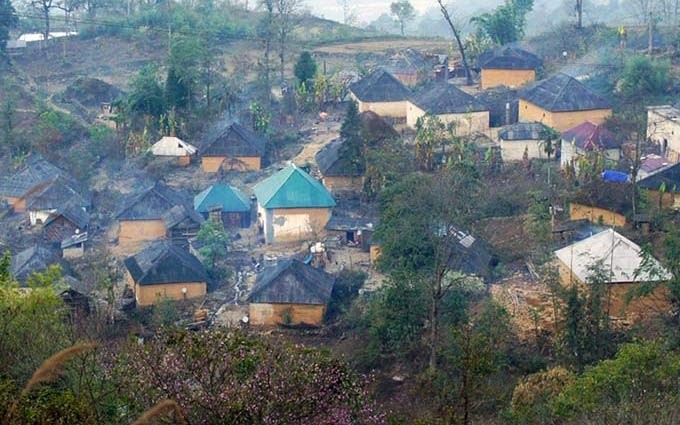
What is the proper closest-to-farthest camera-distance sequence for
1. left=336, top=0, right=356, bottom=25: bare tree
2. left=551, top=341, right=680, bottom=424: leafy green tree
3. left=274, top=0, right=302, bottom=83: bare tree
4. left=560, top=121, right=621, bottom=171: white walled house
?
left=551, top=341, right=680, bottom=424: leafy green tree, left=560, top=121, right=621, bottom=171: white walled house, left=274, top=0, right=302, bottom=83: bare tree, left=336, top=0, right=356, bottom=25: bare tree

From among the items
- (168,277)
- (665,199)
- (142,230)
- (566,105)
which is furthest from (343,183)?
(665,199)

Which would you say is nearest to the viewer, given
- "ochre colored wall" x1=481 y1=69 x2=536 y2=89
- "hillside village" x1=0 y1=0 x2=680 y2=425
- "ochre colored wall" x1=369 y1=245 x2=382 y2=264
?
"hillside village" x1=0 y1=0 x2=680 y2=425

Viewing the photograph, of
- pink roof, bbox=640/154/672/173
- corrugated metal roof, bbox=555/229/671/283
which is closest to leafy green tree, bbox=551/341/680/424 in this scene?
corrugated metal roof, bbox=555/229/671/283

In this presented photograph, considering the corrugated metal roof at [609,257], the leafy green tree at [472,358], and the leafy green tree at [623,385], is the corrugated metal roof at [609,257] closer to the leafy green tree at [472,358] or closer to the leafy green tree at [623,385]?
the leafy green tree at [472,358]

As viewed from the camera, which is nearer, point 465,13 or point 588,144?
point 588,144

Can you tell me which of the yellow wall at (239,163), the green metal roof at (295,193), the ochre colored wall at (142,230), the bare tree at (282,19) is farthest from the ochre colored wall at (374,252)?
the bare tree at (282,19)

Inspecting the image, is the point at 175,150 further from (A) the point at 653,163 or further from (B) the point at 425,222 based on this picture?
(A) the point at 653,163

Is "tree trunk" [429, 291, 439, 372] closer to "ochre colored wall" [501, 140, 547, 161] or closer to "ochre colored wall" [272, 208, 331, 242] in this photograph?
"ochre colored wall" [272, 208, 331, 242]

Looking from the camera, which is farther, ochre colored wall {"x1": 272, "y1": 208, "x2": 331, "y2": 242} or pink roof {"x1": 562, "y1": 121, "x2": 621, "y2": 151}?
ochre colored wall {"x1": 272, "y1": 208, "x2": 331, "y2": 242}
